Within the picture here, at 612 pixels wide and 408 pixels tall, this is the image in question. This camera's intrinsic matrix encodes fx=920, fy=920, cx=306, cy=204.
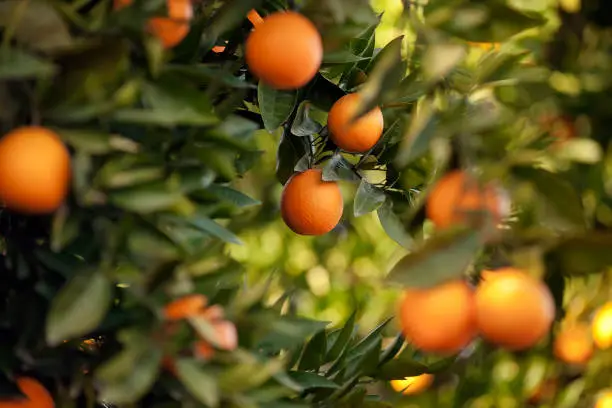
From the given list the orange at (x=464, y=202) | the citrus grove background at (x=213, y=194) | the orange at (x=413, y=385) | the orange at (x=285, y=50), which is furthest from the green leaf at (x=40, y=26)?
the orange at (x=413, y=385)

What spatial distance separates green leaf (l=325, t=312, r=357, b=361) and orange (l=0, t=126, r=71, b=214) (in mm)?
406

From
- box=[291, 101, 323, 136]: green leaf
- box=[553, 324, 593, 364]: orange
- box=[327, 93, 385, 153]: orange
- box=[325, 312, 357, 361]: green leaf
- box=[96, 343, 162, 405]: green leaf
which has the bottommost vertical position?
box=[553, 324, 593, 364]: orange

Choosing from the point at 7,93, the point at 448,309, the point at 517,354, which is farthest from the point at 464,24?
the point at 517,354

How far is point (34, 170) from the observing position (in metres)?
0.53

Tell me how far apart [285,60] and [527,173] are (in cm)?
18

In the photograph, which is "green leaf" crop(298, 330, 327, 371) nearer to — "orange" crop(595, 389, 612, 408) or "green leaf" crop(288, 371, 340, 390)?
"green leaf" crop(288, 371, 340, 390)

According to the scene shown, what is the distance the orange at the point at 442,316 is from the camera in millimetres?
514

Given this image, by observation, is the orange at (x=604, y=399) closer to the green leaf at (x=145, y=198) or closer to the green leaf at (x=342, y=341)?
the green leaf at (x=342, y=341)

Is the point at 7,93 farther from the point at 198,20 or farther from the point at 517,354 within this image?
the point at 517,354

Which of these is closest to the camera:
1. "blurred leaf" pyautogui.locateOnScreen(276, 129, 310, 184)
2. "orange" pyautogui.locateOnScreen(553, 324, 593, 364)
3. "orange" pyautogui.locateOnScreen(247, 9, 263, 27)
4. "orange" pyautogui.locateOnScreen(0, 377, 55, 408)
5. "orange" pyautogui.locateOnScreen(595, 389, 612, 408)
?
"orange" pyautogui.locateOnScreen(0, 377, 55, 408)

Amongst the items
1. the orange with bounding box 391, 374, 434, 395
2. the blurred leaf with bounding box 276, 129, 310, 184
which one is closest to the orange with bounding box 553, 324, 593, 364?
the orange with bounding box 391, 374, 434, 395

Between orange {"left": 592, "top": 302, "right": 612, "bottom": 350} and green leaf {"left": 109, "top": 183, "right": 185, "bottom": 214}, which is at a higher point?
green leaf {"left": 109, "top": 183, "right": 185, "bottom": 214}

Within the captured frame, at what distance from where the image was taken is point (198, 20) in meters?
0.65

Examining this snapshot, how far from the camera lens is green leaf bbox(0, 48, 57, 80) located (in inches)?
21.3
